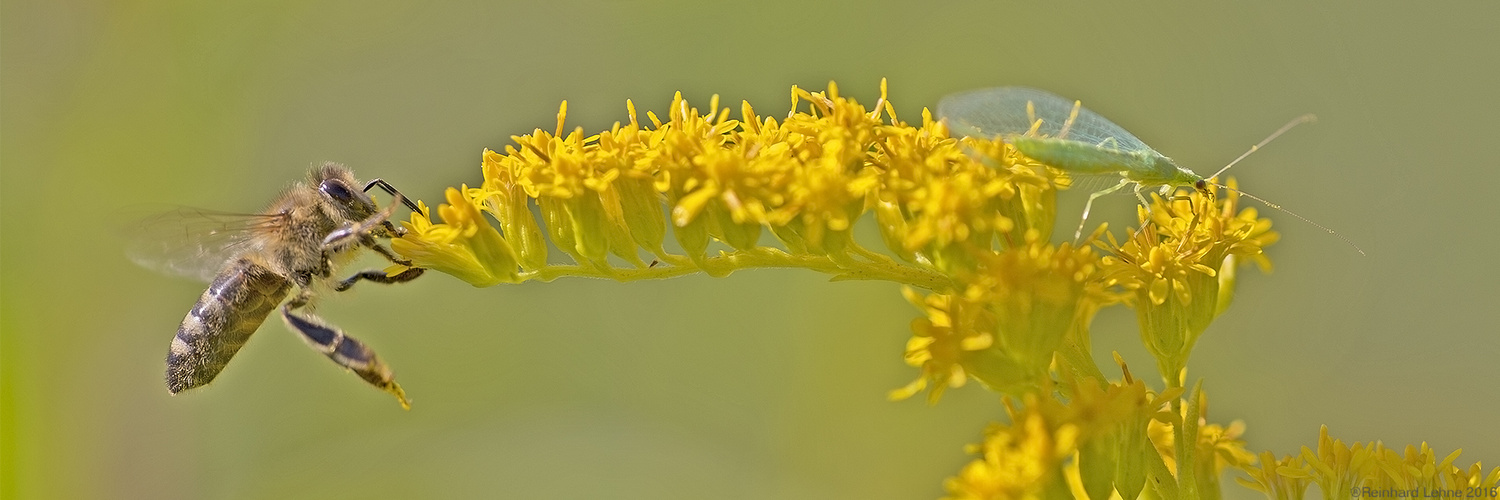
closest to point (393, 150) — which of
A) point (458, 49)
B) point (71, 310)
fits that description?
point (458, 49)

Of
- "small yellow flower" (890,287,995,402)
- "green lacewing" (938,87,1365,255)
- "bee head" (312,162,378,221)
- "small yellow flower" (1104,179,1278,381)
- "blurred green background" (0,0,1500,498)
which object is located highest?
"green lacewing" (938,87,1365,255)

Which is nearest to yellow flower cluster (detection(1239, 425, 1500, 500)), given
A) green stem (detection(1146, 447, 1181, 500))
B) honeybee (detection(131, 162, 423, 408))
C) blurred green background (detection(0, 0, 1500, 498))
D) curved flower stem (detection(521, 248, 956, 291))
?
green stem (detection(1146, 447, 1181, 500))

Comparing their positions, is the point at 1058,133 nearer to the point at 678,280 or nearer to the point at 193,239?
the point at 193,239

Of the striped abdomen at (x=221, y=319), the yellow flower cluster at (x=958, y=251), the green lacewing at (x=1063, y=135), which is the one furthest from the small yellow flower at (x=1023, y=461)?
the striped abdomen at (x=221, y=319)

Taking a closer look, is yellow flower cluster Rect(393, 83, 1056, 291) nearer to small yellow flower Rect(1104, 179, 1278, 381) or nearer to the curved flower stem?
the curved flower stem

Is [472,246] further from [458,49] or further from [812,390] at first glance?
[458,49]

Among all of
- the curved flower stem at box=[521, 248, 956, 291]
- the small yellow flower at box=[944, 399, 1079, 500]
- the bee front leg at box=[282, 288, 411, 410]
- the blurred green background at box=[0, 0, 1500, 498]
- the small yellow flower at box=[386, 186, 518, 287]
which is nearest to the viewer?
the small yellow flower at box=[944, 399, 1079, 500]
